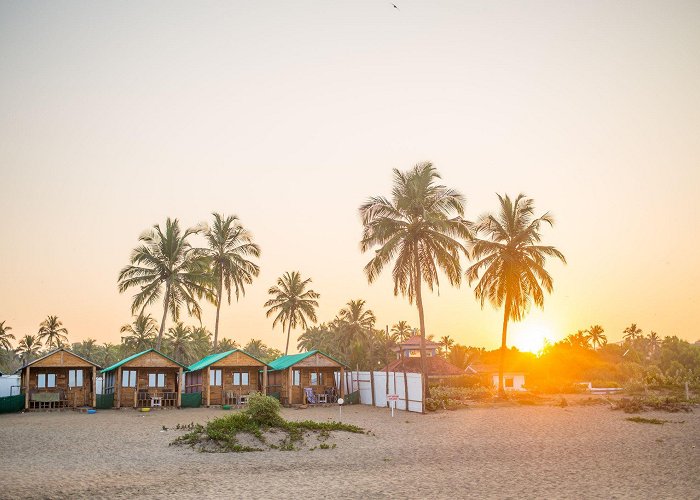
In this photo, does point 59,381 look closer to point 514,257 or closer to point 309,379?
point 309,379

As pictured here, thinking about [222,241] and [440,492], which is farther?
[222,241]

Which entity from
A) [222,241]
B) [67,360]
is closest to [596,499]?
[67,360]

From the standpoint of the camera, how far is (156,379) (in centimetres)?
4475

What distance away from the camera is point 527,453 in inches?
832

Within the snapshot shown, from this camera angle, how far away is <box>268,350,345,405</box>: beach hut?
149 feet

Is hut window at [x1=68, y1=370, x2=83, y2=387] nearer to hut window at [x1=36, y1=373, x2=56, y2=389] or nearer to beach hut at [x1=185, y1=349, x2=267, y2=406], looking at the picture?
hut window at [x1=36, y1=373, x2=56, y2=389]

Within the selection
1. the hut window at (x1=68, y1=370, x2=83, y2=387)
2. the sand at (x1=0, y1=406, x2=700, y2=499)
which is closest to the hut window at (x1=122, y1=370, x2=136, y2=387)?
the hut window at (x1=68, y1=370, x2=83, y2=387)

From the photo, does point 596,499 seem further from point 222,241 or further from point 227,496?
point 222,241

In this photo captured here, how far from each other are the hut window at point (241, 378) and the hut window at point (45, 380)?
504 inches

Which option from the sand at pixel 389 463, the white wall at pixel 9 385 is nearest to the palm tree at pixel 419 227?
the sand at pixel 389 463

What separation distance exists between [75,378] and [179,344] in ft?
94.7

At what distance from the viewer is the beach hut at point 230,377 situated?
44.6 metres

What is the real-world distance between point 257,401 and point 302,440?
3.29m

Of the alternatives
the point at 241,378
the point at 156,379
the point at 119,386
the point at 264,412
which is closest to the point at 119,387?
the point at 119,386
